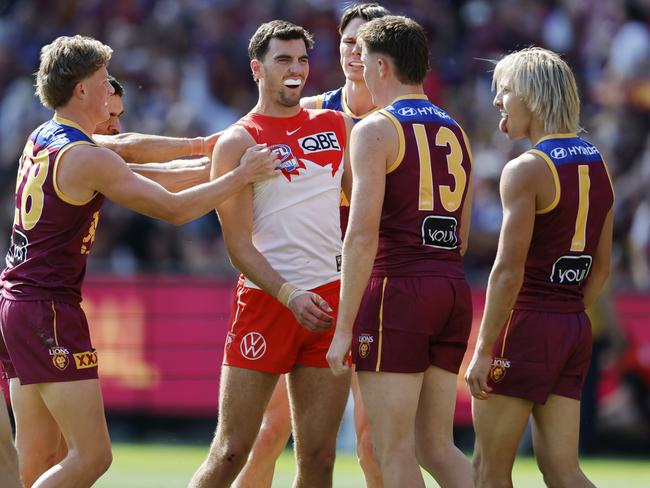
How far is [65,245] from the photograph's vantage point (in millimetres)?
Result: 6508

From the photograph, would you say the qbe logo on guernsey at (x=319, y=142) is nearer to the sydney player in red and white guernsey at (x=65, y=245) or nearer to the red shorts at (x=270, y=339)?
the sydney player in red and white guernsey at (x=65, y=245)

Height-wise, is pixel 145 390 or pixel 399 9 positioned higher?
pixel 399 9

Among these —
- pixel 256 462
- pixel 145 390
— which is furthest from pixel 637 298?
pixel 256 462

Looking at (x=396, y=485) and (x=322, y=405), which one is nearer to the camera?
(x=396, y=485)

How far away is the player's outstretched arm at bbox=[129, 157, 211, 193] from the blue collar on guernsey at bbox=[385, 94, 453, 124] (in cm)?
169

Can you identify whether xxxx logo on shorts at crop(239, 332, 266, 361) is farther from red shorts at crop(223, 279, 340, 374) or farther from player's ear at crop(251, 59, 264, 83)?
player's ear at crop(251, 59, 264, 83)

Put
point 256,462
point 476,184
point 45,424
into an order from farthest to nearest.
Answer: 1. point 476,184
2. point 256,462
3. point 45,424

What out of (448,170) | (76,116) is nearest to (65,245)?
(76,116)

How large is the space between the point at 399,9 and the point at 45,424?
433 inches

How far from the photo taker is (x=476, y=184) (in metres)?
14.6

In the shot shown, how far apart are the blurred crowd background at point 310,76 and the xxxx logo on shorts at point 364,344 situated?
7705 mm

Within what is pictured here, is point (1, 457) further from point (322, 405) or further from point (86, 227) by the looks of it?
point (322, 405)

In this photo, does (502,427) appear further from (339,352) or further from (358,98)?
(358,98)

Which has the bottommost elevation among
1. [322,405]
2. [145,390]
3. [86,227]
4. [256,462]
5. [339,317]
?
[145,390]
